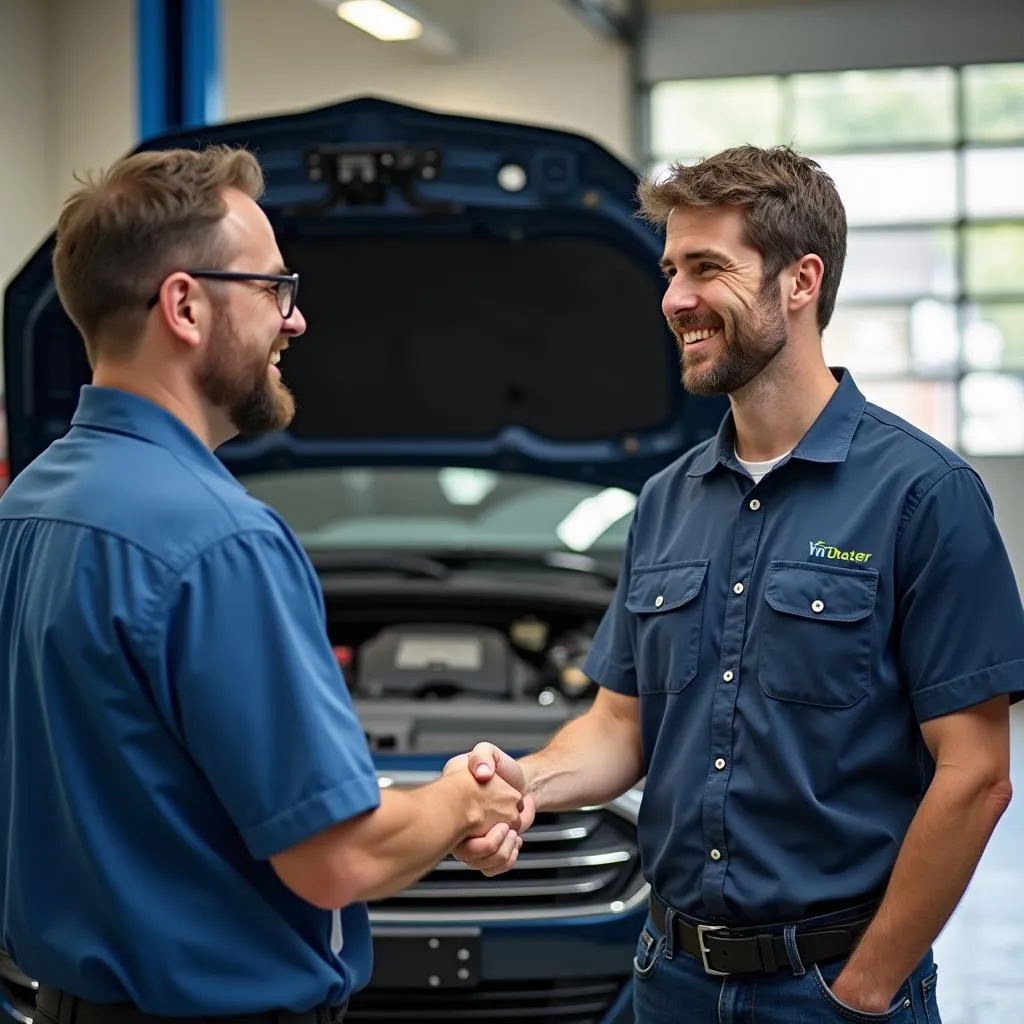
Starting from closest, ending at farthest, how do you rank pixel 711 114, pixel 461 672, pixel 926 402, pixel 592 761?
pixel 592 761, pixel 461 672, pixel 926 402, pixel 711 114

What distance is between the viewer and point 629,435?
13.1 feet

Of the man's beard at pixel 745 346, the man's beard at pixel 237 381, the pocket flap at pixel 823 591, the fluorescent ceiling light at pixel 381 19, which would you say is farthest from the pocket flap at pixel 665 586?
the fluorescent ceiling light at pixel 381 19

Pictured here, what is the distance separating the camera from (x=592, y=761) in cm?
224

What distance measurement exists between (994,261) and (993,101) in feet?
4.00

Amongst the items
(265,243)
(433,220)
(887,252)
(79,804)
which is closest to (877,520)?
(265,243)

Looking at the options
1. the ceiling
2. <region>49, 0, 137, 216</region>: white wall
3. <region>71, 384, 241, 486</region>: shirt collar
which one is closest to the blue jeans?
<region>71, 384, 241, 486</region>: shirt collar

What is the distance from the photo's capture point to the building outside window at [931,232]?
38.3 feet

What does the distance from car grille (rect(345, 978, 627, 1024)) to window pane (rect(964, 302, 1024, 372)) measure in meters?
9.51

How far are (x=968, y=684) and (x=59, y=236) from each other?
1.16 meters

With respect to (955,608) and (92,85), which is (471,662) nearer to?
(955,608)

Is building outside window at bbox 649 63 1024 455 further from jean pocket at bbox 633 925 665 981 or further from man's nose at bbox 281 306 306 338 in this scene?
man's nose at bbox 281 306 306 338

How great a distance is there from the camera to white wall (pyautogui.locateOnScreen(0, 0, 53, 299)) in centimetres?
1272

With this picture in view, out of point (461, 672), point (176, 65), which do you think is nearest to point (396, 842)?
point (461, 672)

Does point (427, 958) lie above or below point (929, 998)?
below
